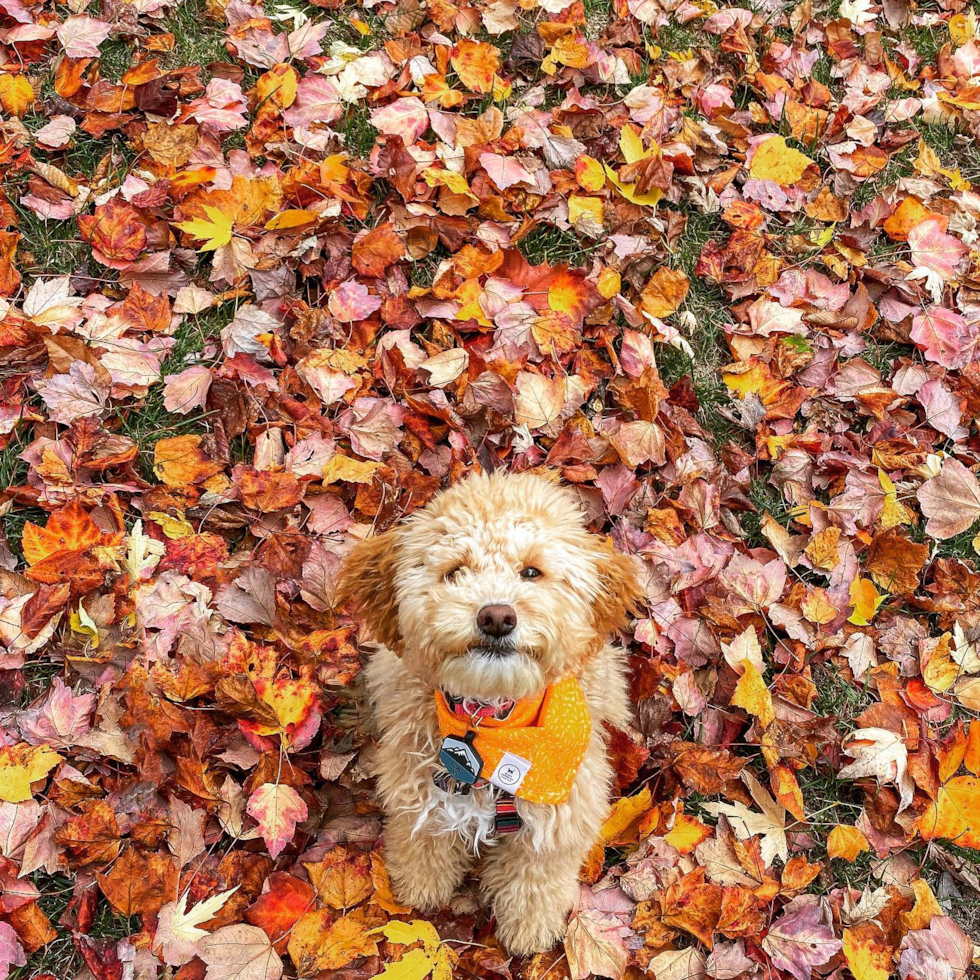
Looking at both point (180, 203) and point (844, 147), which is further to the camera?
point (844, 147)

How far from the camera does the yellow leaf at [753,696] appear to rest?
Result: 343 centimetres

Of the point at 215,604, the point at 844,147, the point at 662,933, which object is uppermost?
the point at 844,147

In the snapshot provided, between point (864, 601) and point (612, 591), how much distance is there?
60.5 inches

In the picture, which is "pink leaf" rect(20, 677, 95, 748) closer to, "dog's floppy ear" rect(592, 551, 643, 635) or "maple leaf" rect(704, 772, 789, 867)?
"dog's floppy ear" rect(592, 551, 643, 635)

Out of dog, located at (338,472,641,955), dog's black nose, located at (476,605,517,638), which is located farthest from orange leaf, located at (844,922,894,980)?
dog's black nose, located at (476,605,517,638)

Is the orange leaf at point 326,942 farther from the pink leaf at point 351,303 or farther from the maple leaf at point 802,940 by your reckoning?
the pink leaf at point 351,303

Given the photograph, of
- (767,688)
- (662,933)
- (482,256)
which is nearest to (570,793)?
(662,933)

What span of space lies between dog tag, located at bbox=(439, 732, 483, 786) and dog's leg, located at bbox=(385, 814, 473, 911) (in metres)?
0.34

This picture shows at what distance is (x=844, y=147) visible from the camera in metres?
4.84

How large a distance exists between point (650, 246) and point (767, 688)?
87.5 inches

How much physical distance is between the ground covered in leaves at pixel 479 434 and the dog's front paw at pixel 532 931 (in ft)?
0.22

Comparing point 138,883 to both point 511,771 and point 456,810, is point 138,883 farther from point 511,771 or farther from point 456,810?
point 511,771

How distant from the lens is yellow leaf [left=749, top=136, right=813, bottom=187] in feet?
15.6

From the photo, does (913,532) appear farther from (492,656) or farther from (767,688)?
(492,656)
